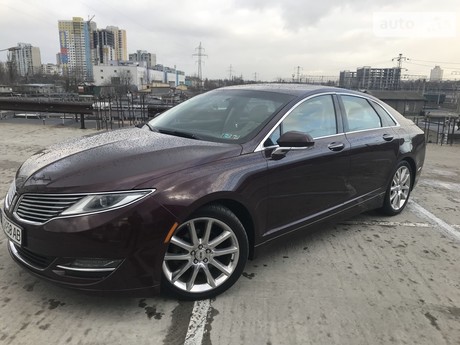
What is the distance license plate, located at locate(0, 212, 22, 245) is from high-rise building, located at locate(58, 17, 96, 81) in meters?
91.6

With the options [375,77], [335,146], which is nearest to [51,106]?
[335,146]

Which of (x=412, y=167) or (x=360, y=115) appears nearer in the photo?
(x=360, y=115)

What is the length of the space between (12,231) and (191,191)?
48.3 inches

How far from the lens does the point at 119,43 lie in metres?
111

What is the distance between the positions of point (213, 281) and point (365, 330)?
1.05 metres

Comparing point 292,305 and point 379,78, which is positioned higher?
point 379,78

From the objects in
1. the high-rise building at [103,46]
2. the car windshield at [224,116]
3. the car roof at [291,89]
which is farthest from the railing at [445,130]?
the high-rise building at [103,46]

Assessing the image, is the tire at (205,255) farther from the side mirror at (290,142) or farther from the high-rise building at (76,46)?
the high-rise building at (76,46)

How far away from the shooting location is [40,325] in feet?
8.05

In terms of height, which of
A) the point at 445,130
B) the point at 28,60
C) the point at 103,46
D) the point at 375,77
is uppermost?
the point at 103,46

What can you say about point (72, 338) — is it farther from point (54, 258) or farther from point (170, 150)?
point (170, 150)

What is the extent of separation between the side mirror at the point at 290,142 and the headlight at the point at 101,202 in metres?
1.23

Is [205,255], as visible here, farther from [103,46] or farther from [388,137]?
A: [103,46]

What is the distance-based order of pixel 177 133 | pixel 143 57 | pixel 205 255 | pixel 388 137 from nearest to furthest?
pixel 205 255, pixel 177 133, pixel 388 137, pixel 143 57
